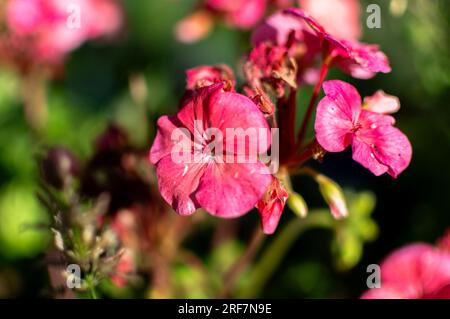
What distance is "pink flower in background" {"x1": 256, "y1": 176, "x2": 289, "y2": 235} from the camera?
83 centimetres

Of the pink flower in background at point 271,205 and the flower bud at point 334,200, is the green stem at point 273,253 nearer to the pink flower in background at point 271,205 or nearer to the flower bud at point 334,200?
the flower bud at point 334,200

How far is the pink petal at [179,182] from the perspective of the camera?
810mm

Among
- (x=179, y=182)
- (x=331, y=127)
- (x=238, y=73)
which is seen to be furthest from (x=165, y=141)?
(x=238, y=73)

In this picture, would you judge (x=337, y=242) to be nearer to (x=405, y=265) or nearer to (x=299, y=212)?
(x=405, y=265)

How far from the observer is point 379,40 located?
6.37 feet

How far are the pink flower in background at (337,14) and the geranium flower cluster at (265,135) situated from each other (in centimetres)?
55

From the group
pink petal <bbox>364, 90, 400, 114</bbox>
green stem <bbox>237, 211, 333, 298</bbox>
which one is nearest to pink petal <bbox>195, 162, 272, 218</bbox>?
pink petal <bbox>364, 90, 400, 114</bbox>

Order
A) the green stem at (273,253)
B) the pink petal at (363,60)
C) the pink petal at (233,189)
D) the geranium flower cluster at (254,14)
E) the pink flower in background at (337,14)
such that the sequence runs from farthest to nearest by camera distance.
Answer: the pink flower in background at (337,14) → the geranium flower cluster at (254,14) → the green stem at (273,253) → the pink petal at (363,60) → the pink petal at (233,189)

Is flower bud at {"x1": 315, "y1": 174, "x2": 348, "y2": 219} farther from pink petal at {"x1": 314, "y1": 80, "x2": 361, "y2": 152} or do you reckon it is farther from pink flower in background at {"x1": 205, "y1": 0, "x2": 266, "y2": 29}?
pink flower in background at {"x1": 205, "y1": 0, "x2": 266, "y2": 29}

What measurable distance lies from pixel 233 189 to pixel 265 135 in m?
0.07

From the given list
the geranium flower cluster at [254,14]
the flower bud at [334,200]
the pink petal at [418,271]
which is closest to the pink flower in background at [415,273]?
the pink petal at [418,271]

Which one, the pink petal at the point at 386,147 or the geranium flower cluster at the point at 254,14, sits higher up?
the geranium flower cluster at the point at 254,14

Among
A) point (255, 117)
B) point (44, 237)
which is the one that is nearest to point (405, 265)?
point (255, 117)

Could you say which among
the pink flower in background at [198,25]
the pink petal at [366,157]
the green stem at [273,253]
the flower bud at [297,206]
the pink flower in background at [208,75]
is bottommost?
the green stem at [273,253]
